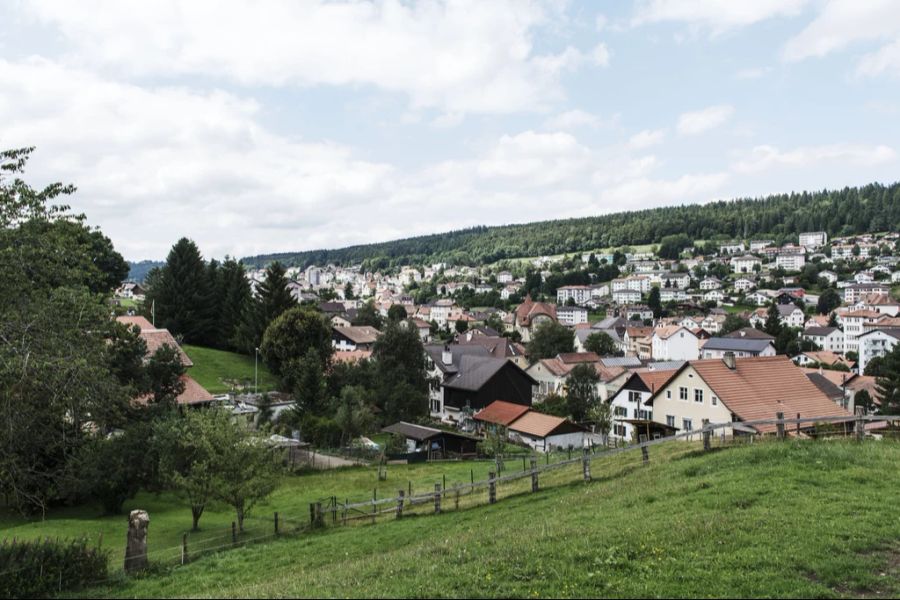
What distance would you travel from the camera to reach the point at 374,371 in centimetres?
5206

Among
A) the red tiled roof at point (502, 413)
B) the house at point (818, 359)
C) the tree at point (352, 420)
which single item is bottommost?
the house at point (818, 359)

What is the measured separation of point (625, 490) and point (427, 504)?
26.1 ft

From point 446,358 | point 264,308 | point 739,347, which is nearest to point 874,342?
point 739,347

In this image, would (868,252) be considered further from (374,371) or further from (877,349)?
(374,371)

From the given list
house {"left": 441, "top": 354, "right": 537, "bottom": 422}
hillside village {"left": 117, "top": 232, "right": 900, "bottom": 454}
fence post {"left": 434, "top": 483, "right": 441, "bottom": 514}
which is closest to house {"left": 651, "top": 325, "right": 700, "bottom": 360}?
hillside village {"left": 117, "top": 232, "right": 900, "bottom": 454}

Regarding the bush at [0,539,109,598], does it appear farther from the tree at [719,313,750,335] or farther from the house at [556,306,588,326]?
the house at [556,306,588,326]

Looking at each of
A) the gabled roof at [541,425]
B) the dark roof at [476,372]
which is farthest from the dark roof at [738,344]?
the gabled roof at [541,425]

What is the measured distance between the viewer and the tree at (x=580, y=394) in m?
51.4

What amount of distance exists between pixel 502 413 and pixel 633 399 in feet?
34.2

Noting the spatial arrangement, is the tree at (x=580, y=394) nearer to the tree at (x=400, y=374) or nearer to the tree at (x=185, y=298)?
the tree at (x=400, y=374)

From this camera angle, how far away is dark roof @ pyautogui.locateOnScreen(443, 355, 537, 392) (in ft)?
192

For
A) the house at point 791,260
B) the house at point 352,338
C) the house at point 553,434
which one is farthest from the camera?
the house at point 791,260

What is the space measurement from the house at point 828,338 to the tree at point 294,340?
99.3 meters

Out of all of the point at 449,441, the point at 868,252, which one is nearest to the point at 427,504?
the point at 449,441
